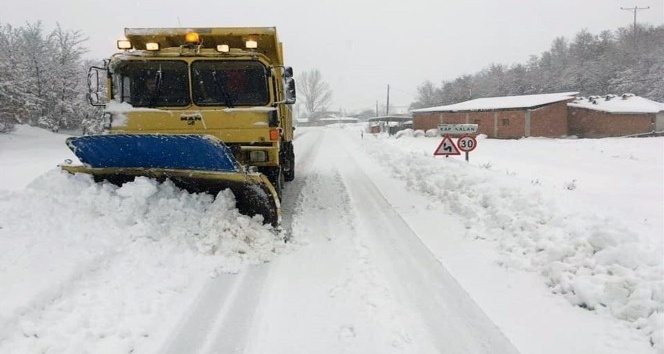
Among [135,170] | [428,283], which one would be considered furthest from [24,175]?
[428,283]

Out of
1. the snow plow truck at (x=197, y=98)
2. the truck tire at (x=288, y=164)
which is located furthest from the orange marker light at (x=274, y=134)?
the truck tire at (x=288, y=164)

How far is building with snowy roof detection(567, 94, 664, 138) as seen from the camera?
40031 millimetres

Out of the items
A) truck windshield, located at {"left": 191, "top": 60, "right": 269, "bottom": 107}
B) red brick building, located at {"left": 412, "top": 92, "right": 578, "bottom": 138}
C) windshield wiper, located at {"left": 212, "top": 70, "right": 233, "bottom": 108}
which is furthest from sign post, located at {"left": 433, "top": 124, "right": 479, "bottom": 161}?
red brick building, located at {"left": 412, "top": 92, "right": 578, "bottom": 138}

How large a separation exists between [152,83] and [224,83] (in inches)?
43.0

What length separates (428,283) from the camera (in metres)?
4.46

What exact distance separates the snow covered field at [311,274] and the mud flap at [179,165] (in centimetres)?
24

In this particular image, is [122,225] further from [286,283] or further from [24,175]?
[24,175]

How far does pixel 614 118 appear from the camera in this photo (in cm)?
4062

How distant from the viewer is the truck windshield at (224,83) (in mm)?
6812

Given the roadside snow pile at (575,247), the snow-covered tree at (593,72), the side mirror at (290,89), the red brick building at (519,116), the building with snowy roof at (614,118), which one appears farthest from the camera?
the snow-covered tree at (593,72)

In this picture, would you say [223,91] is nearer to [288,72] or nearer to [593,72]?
[288,72]

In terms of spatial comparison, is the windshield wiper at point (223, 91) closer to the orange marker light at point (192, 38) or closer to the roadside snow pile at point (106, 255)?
the orange marker light at point (192, 38)

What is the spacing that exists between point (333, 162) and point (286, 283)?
1287cm

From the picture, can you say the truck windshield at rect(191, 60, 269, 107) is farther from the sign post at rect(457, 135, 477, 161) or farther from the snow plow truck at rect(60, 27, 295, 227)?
the sign post at rect(457, 135, 477, 161)
